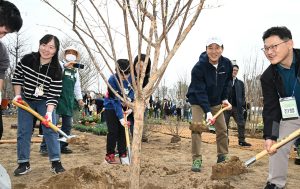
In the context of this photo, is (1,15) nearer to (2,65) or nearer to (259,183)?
(2,65)

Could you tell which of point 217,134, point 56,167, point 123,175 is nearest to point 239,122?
point 217,134

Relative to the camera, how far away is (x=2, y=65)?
3084mm

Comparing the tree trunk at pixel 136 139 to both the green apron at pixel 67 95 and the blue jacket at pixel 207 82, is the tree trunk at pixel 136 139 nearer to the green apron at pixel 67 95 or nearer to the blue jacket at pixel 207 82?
the blue jacket at pixel 207 82

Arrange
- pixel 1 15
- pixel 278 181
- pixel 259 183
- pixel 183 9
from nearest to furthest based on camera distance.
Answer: pixel 183 9
pixel 1 15
pixel 278 181
pixel 259 183

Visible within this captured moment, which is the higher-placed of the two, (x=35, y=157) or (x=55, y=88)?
(x=55, y=88)

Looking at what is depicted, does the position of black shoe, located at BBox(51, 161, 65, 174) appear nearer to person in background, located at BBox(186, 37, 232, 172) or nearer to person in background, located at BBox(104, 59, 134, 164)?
person in background, located at BBox(104, 59, 134, 164)

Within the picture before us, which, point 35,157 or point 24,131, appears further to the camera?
point 35,157

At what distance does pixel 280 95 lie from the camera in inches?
121

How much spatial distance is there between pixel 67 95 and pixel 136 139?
2.87 metres

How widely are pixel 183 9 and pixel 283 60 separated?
1221 millimetres

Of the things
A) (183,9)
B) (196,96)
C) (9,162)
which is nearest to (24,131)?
(9,162)

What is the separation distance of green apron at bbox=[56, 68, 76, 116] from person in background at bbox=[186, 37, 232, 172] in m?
1.83

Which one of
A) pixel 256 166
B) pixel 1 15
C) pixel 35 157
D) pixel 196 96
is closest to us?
pixel 1 15

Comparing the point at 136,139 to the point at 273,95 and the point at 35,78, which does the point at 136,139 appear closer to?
the point at 273,95
